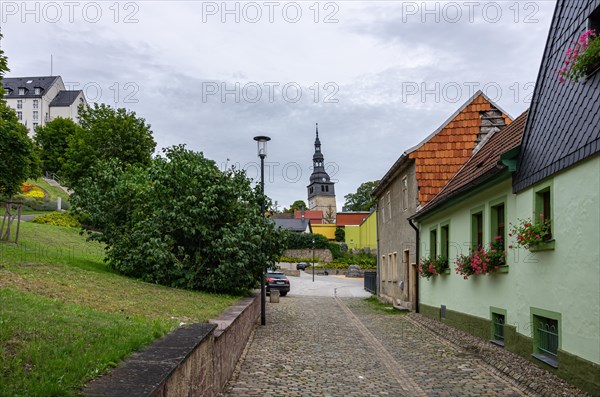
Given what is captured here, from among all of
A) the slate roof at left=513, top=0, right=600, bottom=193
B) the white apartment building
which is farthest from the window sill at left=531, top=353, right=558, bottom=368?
the white apartment building

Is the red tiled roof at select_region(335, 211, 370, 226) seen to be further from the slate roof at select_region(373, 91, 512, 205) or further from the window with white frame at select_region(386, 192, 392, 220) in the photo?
the slate roof at select_region(373, 91, 512, 205)

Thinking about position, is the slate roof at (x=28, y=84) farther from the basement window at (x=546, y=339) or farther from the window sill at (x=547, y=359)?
the window sill at (x=547, y=359)

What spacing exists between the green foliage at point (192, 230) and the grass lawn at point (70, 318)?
1.33 m

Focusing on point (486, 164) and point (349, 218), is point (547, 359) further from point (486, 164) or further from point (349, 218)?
point (349, 218)

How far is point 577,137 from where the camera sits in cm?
836

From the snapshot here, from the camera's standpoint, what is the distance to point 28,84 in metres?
102

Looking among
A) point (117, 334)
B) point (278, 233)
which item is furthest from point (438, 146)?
point (117, 334)

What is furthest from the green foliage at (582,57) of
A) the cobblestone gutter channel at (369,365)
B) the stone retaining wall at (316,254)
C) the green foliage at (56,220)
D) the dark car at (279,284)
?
the stone retaining wall at (316,254)

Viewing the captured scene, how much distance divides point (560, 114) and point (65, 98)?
10143 centimetres

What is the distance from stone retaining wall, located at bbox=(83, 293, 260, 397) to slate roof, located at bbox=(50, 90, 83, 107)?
98.2 metres

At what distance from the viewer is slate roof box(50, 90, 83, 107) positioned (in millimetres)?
98312

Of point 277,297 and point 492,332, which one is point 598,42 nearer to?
point 492,332

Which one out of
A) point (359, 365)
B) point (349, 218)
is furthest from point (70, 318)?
point (349, 218)

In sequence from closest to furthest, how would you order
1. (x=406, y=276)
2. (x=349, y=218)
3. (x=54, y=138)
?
1. (x=406, y=276)
2. (x=54, y=138)
3. (x=349, y=218)
